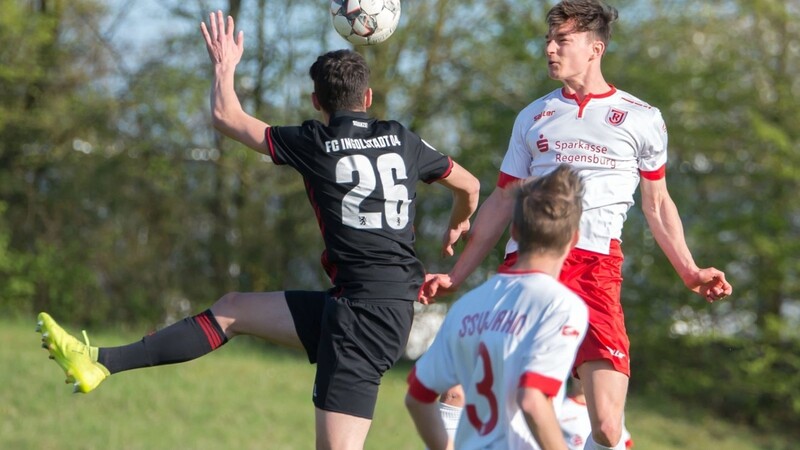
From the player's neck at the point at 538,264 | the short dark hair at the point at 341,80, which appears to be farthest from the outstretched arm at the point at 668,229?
the player's neck at the point at 538,264

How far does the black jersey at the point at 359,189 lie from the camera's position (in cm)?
494

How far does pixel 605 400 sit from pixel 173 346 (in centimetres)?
206

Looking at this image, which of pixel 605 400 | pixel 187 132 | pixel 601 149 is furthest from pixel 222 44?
pixel 187 132

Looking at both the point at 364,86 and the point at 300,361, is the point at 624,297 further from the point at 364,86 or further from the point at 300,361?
the point at 364,86

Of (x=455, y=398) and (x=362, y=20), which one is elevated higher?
(x=362, y=20)

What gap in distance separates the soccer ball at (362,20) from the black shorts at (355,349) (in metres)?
1.50

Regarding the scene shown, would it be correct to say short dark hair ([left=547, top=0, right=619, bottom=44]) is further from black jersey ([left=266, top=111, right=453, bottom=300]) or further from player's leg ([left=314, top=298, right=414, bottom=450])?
player's leg ([left=314, top=298, right=414, bottom=450])

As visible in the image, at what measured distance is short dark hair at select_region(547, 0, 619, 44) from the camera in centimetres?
524

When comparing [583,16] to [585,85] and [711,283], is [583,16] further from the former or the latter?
[711,283]

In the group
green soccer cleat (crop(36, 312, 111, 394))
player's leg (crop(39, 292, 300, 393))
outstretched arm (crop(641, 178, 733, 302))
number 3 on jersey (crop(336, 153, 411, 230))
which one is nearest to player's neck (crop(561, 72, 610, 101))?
outstretched arm (crop(641, 178, 733, 302))

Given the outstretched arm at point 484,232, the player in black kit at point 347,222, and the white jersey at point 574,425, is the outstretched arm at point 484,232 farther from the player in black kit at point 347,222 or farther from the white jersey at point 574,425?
the white jersey at point 574,425

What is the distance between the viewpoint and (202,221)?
18.7 m

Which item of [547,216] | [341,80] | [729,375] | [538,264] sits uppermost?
[341,80]

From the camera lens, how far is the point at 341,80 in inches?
195
